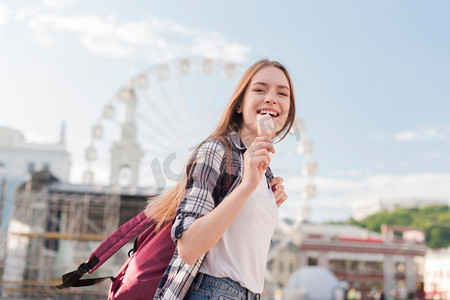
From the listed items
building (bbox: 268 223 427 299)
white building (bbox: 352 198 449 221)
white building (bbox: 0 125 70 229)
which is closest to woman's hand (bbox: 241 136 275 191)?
building (bbox: 268 223 427 299)

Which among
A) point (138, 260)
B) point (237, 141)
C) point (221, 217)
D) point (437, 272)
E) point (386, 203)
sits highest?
point (386, 203)

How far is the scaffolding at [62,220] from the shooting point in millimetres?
27531

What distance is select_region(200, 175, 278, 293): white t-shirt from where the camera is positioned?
1.72 metres

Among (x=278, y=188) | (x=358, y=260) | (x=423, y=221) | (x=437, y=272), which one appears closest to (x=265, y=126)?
(x=278, y=188)

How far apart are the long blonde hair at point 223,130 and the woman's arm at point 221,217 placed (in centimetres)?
14

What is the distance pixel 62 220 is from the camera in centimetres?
3409

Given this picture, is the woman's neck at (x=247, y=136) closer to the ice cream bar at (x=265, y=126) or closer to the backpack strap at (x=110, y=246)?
the ice cream bar at (x=265, y=126)

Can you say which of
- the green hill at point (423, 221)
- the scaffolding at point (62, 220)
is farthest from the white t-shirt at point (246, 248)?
the green hill at point (423, 221)

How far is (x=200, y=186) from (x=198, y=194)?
27 mm

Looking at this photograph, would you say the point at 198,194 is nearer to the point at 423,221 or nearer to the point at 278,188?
the point at 278,188

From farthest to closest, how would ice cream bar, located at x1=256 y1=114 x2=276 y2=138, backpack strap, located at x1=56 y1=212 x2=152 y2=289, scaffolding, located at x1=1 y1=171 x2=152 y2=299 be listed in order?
scaffolding, located at x1=1 y1=171 x2=152 y2=299 < backpack strap, located at x1=56 y1=212 x2=152 y2=289 < ice cream bar, located at x1=256 y1=114 x2=276 y2=138

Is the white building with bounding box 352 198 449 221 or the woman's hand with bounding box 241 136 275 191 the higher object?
the white building with bounding box 352 198 449 221

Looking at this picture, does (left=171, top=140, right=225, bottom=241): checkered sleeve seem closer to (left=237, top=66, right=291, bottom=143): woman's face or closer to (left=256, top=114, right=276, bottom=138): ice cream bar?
(left=256, top=114, right=276, bottom=138): ice cream bar

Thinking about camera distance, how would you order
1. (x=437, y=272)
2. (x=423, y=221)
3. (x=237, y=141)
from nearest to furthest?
(x=237, y=141) → (x=437, y=272) → (x=423, y=221)
